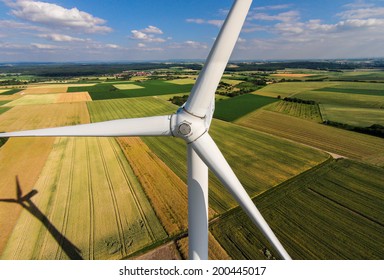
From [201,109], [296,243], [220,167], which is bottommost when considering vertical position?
[296,243]

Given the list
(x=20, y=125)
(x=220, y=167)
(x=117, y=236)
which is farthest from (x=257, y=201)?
(x=20, y=125)

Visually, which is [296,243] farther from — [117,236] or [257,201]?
[117,236]

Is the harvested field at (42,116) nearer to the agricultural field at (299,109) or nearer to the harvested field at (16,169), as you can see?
the harvested field at (16,169)

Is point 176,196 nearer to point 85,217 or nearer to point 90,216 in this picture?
point 90,216

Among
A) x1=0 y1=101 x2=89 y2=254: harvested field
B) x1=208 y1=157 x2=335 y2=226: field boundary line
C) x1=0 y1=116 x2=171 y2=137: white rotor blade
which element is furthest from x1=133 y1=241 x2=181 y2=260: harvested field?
x1=0 y1=101 x2=89 y2=254: harvested field

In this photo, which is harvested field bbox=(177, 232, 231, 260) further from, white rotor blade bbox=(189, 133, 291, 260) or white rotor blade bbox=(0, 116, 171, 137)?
white rotor blade bbox=(0, 116, 171, 137)
